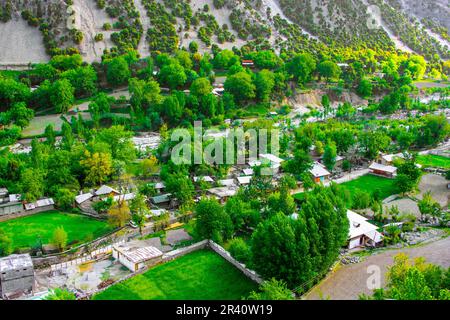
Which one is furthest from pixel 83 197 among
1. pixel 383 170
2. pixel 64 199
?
pixel 383 170

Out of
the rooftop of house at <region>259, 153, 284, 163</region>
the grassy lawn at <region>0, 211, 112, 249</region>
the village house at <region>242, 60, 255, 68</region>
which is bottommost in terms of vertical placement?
the grassy lawn at <region>0, 211, 112, 249</region>

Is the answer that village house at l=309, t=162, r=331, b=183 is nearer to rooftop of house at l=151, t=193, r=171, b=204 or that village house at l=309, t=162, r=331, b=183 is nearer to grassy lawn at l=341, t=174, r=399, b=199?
grassy lawn at l=341, t=174, r=399, b=199

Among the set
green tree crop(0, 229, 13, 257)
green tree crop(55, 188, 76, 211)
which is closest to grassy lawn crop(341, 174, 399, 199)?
green tree crop(55, 188, 76, 211)

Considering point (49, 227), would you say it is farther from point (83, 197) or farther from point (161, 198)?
point (161, 198)

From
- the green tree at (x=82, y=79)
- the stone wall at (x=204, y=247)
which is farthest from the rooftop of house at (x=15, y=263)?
the green tree at (x=82, y=79)

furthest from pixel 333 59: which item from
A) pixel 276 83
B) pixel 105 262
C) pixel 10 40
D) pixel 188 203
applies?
pixel 105 262

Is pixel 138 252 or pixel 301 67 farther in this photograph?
pixel 301 67

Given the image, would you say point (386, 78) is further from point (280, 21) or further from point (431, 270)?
point (431, 270)
